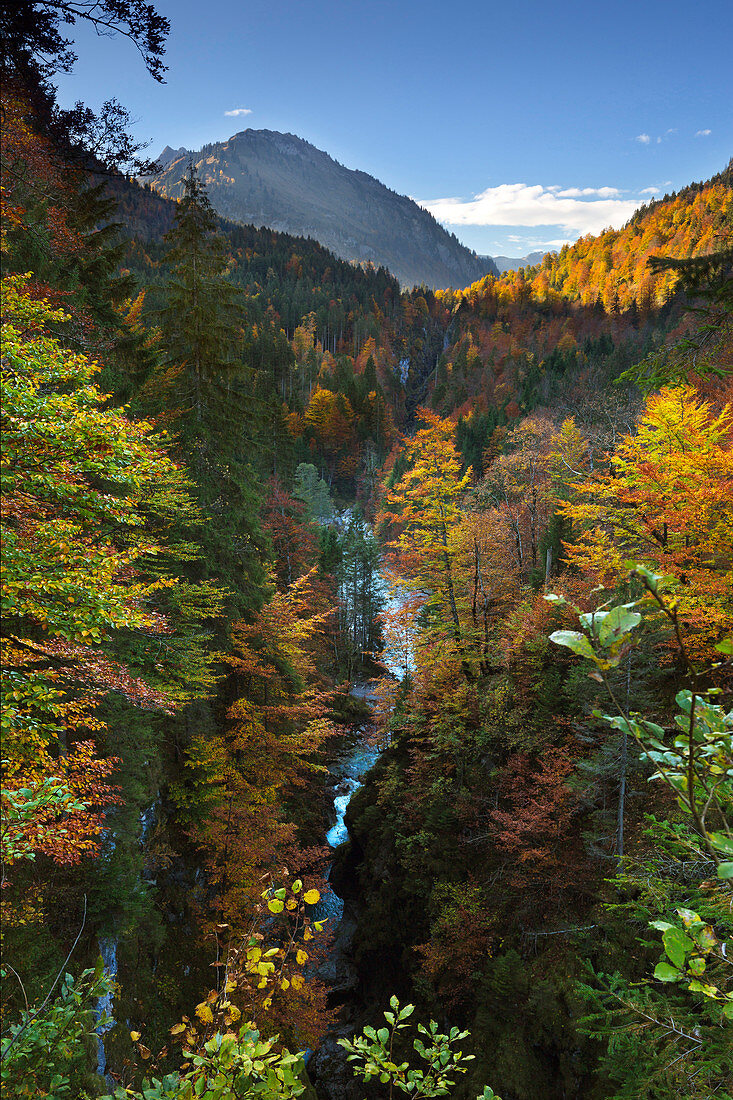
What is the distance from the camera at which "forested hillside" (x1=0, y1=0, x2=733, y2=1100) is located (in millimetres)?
3547

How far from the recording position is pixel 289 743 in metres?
13.7

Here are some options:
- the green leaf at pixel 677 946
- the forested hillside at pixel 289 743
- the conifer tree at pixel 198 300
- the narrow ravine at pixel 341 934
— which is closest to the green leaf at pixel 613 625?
the forested hillside at pixel 289 743

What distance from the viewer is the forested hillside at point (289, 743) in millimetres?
3547

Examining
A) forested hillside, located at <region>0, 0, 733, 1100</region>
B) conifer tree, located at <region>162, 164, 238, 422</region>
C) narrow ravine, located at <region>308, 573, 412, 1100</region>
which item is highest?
conifer tree, located at <region>162, 164, 238, 422</region>

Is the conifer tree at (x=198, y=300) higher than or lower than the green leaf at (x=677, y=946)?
higher

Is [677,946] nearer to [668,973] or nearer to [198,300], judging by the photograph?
[668,973]

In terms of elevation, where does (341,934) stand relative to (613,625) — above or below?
below

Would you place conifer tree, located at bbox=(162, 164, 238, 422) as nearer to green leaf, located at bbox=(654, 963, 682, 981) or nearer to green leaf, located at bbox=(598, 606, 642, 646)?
green leaf, located at bbox=(598, 606, 642, 646)

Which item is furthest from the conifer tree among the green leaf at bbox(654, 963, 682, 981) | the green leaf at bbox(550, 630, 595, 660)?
the green leaf at bbox(654, 963, 682, 981)

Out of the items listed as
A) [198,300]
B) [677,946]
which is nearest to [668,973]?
[677,946]

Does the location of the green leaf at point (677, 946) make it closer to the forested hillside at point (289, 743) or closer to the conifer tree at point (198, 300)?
the forested hillside at point (289, 743)

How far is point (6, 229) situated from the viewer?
7883mm

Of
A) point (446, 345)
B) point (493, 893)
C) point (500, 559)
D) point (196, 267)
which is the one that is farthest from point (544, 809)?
point (446, 345)

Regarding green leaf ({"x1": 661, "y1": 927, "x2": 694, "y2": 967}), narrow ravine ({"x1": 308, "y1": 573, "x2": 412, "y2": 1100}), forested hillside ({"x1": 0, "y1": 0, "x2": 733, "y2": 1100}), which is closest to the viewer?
green leaf ({"x1": 661, "y1": 927, "x2": 694, "y2": 967})
